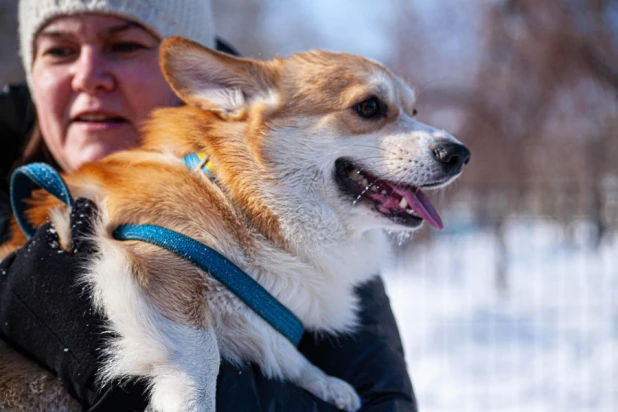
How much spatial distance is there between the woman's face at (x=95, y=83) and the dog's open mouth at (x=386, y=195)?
1.01 meters

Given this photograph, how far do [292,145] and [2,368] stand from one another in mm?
1258

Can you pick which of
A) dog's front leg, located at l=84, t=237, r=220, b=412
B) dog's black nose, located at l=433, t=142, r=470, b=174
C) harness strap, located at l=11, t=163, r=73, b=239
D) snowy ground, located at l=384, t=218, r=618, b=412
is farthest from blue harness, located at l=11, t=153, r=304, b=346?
snowy ground, located at l=384, t=218, r=618, b=412

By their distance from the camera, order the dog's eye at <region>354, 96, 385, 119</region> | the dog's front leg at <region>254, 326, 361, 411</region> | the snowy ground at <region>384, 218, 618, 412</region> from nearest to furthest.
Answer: the dog's front leg at <region>254, 326, 361, 411</region> < the dog's eye at <region>354, 96, 385, 119</region> < the snowy ground at <region>384, 218, 618, 412</region>

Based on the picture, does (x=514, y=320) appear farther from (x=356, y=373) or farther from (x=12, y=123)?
(x=12, y=123)

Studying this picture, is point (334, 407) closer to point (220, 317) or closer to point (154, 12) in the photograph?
point (220, 317)

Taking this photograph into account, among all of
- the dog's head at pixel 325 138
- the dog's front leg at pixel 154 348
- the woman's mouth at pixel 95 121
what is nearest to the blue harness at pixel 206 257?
the dog's front leg at pixel 154 348

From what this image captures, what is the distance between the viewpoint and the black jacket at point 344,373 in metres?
1.80

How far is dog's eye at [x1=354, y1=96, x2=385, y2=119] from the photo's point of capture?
244 cm

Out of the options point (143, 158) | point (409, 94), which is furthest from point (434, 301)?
point (143, 158)

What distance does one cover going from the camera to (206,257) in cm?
191

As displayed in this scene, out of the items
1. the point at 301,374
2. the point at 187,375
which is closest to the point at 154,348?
the point at 187,375

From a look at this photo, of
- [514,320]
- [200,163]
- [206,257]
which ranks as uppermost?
[200,163]

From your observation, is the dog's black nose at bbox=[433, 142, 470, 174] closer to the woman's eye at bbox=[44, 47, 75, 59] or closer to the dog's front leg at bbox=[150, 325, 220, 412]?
the dog's front leg at bbox=[150, 325, 220, 412]

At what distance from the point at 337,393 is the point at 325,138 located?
967 mm
